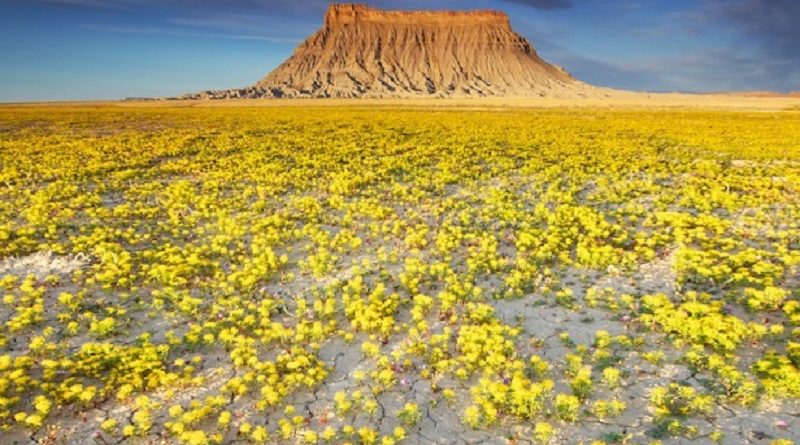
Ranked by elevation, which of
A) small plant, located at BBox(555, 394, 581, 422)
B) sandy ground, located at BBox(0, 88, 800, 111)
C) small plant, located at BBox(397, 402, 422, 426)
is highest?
sandy ground, located at BBox(0, 88, 800, 111)

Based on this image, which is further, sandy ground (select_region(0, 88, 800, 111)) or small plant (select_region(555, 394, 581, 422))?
sandy ground (select_region(0, 88, 800, 111))

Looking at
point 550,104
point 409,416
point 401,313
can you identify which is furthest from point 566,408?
point 550,104

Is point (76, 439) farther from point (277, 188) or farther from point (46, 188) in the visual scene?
point (46, 188)

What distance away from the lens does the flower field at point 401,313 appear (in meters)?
7.05

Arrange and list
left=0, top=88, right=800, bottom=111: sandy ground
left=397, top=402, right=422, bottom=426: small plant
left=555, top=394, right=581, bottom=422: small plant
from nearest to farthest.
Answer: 1. left=555, top=394, right=581, bottom=422: small plant
2. left=397, top=402, right=422, bottom=426: small plant
3. left=0, top=88, right=800, bottom=111: sandy ground

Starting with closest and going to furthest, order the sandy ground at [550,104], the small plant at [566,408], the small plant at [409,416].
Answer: the small plant at [566,408], the small plant at [409,416], the sandy ground at [550,104]

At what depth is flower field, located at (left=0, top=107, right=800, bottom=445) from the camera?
7.05m

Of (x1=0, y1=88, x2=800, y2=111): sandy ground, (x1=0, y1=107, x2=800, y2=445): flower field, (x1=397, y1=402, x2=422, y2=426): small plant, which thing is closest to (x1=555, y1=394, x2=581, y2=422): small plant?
(x1=0, y1=107, x2=800, y2=445): flower field

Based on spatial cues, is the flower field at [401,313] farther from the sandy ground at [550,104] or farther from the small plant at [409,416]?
the sandy ground at [550,104]

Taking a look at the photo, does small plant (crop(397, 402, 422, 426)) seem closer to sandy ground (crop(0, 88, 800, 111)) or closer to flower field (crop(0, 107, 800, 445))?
flower field (crop(0, 107, 800, 445))

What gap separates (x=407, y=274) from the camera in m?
11.8

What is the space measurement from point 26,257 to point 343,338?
9.34 meters

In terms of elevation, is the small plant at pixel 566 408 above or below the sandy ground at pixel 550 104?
below

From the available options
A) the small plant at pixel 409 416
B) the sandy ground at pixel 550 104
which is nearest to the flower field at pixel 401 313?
the small plant at pixel 409 416
